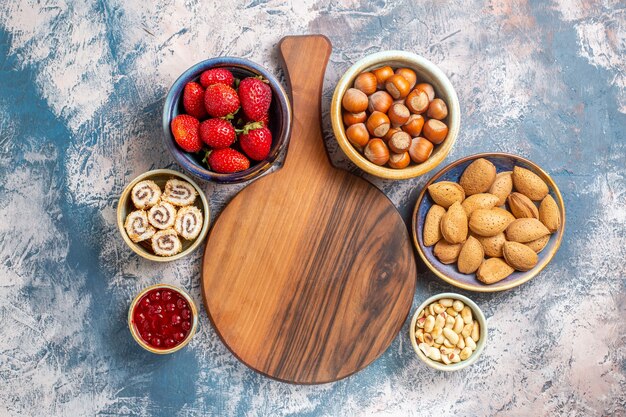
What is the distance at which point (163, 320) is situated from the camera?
4.90ft

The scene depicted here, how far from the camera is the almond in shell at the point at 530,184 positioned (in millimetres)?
1501

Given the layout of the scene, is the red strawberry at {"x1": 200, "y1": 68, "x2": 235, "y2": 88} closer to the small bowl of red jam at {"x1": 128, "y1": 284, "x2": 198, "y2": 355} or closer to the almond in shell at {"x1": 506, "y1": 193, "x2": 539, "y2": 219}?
the small bowl of red jam at {"x1": 128, "y1": 284, "x2": 198, "y2": 355}

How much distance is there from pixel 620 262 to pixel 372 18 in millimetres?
960

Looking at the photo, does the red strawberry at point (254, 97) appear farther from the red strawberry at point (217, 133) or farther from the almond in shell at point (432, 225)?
the almond in shell at point (432, 225)

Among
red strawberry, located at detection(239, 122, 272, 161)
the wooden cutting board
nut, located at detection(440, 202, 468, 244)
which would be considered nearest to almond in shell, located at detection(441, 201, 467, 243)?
nut, located at detection(440, 202, 468, 244)

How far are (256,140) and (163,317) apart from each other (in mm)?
520

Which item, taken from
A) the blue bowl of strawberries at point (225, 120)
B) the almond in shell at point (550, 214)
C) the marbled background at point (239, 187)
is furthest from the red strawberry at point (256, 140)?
the almond in shell at point (550, 214)

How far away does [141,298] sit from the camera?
149 centimetres

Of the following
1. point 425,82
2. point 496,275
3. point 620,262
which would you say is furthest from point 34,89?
point 620,262

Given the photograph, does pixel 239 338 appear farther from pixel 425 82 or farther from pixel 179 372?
pixel 425 82

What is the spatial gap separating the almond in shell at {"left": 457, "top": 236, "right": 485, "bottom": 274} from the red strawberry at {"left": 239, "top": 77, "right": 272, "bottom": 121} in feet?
2.00

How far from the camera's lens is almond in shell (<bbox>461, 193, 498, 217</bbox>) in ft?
4.88

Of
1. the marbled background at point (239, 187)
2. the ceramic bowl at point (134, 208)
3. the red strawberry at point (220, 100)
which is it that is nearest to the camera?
the red strawberry at point (220, 100)

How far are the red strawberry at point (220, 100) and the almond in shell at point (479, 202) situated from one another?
2.06 ft
